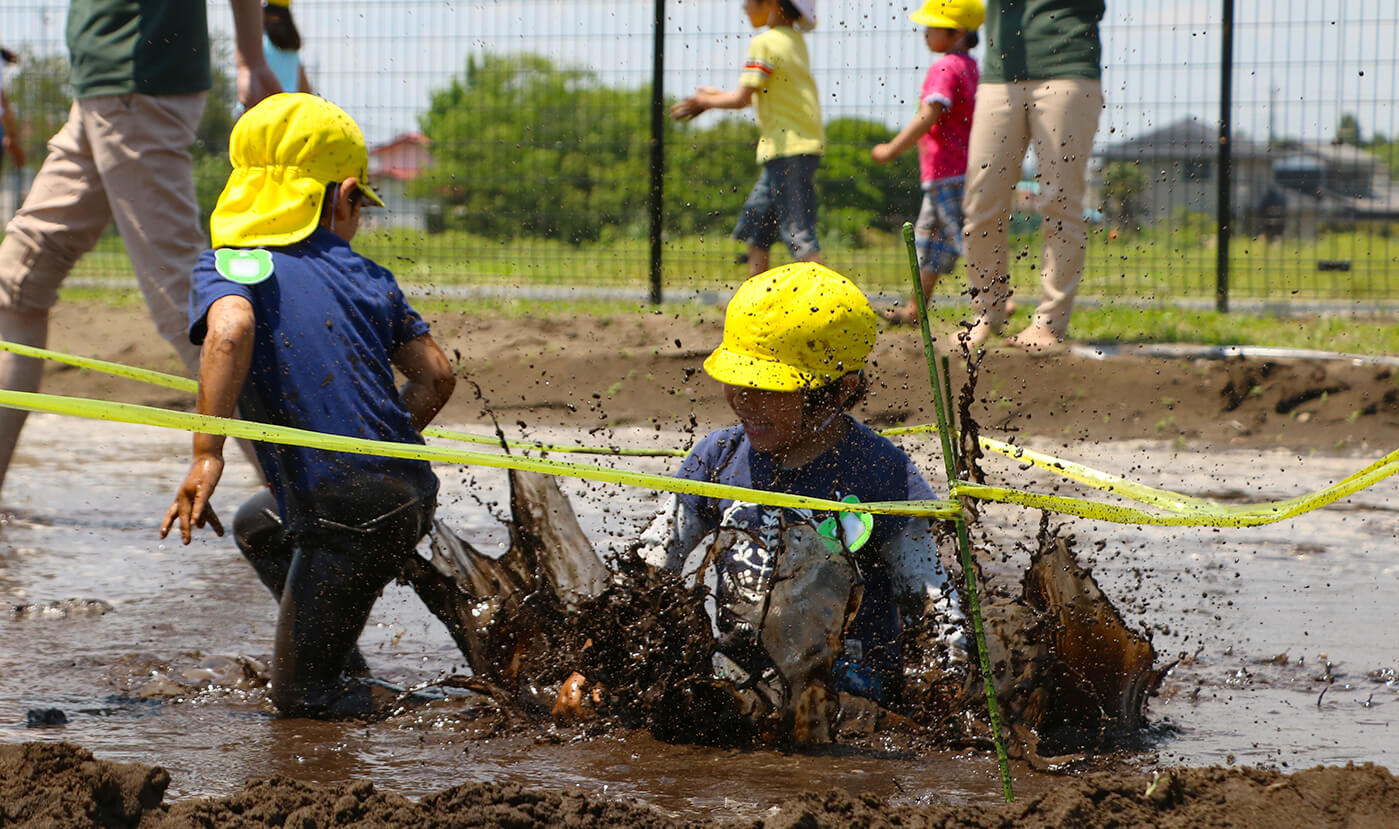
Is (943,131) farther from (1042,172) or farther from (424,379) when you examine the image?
Result: (424,379)

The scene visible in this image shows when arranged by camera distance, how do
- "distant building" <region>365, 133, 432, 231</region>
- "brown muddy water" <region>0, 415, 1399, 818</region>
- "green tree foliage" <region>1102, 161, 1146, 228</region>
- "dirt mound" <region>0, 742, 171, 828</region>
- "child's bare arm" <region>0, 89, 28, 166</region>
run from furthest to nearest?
"child's bare arm" <region>0, 89, 28, 166</region> → "distant building" <region>365, 133, 432, 231</region> → "green tree foliage" <region>1102, 161, 1146, 228</region> → "brown muddy water" <region>0, 415, 1399, 818</region> → "dirt mound" <region>0, 742, 171, 828</region>

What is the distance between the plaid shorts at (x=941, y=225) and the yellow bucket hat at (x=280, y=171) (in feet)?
18.2

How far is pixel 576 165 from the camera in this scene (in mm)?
12047

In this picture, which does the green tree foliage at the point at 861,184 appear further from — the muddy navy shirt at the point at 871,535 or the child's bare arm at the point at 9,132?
the muddy navy shirt at the point at 871,535

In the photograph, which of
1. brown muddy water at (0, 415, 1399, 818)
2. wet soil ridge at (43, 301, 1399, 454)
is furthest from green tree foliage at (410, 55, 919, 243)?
brown muddy water at (0, 415, 1399, 818)

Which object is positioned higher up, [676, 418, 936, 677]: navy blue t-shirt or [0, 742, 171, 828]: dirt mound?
[676, 418, 936, 677]: navy blue t-shirt

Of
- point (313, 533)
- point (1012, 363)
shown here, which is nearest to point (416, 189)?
point (1012, 363)

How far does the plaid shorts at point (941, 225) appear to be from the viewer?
8.70 metres

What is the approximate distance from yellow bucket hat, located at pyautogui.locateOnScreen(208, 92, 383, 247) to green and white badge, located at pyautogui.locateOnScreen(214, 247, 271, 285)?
0.07m

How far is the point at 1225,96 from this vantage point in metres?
10.6

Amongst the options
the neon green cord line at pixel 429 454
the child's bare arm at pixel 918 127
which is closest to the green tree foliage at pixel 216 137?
the child's bare arm at pixel 918 127

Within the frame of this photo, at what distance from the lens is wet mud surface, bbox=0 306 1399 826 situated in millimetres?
2582

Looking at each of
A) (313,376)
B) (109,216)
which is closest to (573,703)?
(313,376)

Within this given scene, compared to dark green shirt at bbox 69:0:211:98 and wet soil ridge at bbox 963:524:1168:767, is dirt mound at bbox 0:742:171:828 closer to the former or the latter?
wet soil ridge at bbox 963:524:1168:767
